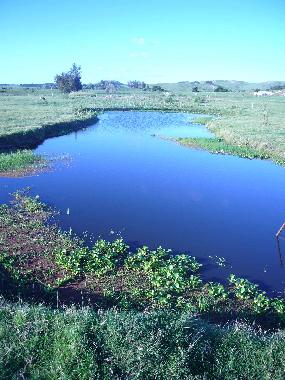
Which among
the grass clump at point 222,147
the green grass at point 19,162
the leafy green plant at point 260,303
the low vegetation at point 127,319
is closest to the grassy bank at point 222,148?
the grass clump at point 222,147

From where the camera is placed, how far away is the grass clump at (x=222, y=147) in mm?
34625

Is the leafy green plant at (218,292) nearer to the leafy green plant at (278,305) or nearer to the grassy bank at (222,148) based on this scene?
the leafy green plant at (278,305)

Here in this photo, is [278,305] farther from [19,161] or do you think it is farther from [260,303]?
[19,161]

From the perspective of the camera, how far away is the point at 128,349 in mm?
7156

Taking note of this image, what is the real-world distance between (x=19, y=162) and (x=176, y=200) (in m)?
13.1

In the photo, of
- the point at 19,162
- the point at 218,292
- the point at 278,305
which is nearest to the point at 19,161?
the point at 19,162

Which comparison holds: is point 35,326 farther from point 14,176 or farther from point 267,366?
point 14,176

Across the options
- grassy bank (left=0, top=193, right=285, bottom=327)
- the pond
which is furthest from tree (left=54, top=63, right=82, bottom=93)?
grassy bank (left=0, top=193, right=285, bottom=327)

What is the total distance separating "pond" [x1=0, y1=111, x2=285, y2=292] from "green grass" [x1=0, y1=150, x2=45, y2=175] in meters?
1.56

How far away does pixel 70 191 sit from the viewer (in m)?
23.1

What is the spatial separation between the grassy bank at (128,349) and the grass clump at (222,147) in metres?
28.3

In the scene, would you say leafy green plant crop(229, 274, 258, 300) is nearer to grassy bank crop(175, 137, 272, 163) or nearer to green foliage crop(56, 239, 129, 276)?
green foliage crop(56, 239, 129, 276)

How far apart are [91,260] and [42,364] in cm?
692

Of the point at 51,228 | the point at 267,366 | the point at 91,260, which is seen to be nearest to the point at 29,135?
the point at 51,228
